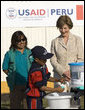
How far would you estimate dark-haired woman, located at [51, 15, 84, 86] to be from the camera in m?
7.34

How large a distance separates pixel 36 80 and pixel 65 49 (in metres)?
1.50

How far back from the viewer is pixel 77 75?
630 cm

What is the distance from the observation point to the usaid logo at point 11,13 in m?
14.2

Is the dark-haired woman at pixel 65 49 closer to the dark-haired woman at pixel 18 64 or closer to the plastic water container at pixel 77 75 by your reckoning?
the dark-haired woman at pixel 18 64

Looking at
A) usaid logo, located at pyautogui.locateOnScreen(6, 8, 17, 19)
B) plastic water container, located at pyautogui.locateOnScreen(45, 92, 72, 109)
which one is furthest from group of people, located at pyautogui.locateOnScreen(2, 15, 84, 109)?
usaid logo, located at pyautogui.locateOnScreen(6, 8, 17, 19)

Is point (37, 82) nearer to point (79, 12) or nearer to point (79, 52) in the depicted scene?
point (79, 52)

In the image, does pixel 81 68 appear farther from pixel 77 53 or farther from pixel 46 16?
pixel 46 16

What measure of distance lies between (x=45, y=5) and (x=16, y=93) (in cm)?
675

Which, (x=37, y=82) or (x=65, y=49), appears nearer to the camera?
(x=37, y=82)

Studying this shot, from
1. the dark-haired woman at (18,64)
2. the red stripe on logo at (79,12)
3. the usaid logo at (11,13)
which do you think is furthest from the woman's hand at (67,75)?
the usaid logo at (11,13)

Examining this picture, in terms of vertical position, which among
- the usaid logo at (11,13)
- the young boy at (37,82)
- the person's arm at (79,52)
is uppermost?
the usaid logo at (11,13)

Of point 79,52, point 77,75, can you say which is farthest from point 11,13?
point 77,75

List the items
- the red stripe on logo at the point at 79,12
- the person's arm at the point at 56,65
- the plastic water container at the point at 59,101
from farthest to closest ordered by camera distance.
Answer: the red stripe on logo at the point at 79,12, the person's arm at the point at 56,65, the plastic water container at the point at 59,101

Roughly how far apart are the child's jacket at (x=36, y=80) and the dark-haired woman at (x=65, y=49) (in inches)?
42.0
